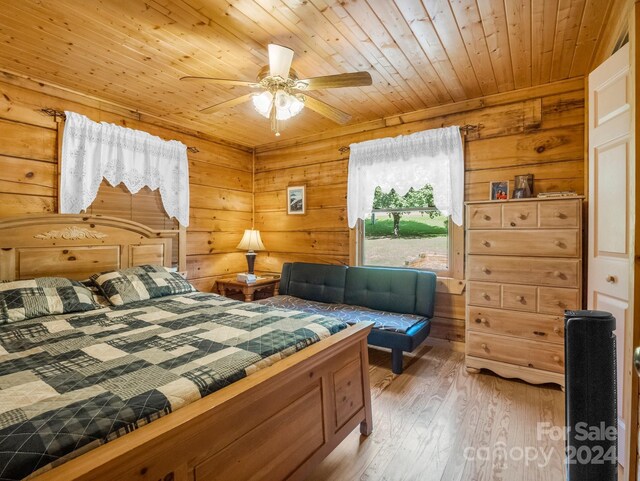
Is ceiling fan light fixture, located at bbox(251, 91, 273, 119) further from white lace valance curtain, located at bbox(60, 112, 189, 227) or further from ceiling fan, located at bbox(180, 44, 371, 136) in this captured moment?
white lace valance curtain, located at bbox(60, 112, 189, 227)

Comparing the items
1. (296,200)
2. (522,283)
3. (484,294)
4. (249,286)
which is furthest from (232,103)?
(522,283)

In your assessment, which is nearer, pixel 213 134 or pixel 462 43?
pixel 462 43

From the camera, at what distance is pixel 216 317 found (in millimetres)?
2070

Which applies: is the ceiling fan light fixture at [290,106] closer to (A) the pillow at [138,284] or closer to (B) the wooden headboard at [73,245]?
(A) the pillow at [138,284]

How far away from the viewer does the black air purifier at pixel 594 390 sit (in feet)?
2.82

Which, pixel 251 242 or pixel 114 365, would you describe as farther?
pixel 251 242

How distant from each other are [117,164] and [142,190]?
1.15 ft

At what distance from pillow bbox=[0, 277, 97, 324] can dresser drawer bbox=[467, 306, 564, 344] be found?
287 cm

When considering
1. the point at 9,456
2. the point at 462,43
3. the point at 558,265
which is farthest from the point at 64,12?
the point at 558,265

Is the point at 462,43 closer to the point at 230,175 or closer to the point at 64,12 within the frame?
the point at 64,12

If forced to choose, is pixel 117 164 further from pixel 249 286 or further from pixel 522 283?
pixel 522 283

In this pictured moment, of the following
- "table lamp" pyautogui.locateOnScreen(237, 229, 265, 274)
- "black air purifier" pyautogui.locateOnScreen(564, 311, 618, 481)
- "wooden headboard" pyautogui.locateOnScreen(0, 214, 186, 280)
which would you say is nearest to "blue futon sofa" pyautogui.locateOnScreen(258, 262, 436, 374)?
"table lamp" pyautogui.locateOnScreen(237, 229, 265, 274)

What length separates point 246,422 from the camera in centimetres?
127

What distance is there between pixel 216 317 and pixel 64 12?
6.30 ft
